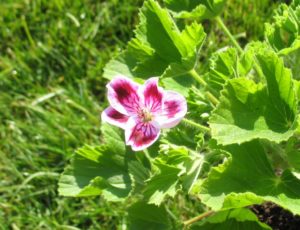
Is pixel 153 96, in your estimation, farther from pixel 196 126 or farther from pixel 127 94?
pixel 196 126

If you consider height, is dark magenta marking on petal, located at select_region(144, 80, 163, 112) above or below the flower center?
above

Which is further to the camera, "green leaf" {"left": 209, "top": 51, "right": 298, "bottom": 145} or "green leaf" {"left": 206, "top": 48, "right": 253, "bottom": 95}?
"green leaf" {"left": 206, "top": 48, "right": 253, "bottom": 95}

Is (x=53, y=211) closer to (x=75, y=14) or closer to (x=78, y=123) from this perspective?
(x=78, y=123)

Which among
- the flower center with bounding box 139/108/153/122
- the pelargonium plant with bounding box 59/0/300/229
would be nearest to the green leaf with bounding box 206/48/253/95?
the pelargonium plant with bounding box 59/0/300/229

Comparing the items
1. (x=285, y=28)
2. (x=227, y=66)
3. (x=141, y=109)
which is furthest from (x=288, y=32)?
(x=141, y=109)

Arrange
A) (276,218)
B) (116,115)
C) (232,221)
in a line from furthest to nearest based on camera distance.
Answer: (276,218), (232,221), (116,115)

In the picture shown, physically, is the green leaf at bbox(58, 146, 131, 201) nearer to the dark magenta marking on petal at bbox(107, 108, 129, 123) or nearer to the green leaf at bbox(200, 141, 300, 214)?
the dark magenta marking on petal at bbox(107, 108, 129, 123)

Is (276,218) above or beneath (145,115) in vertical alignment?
beneath
